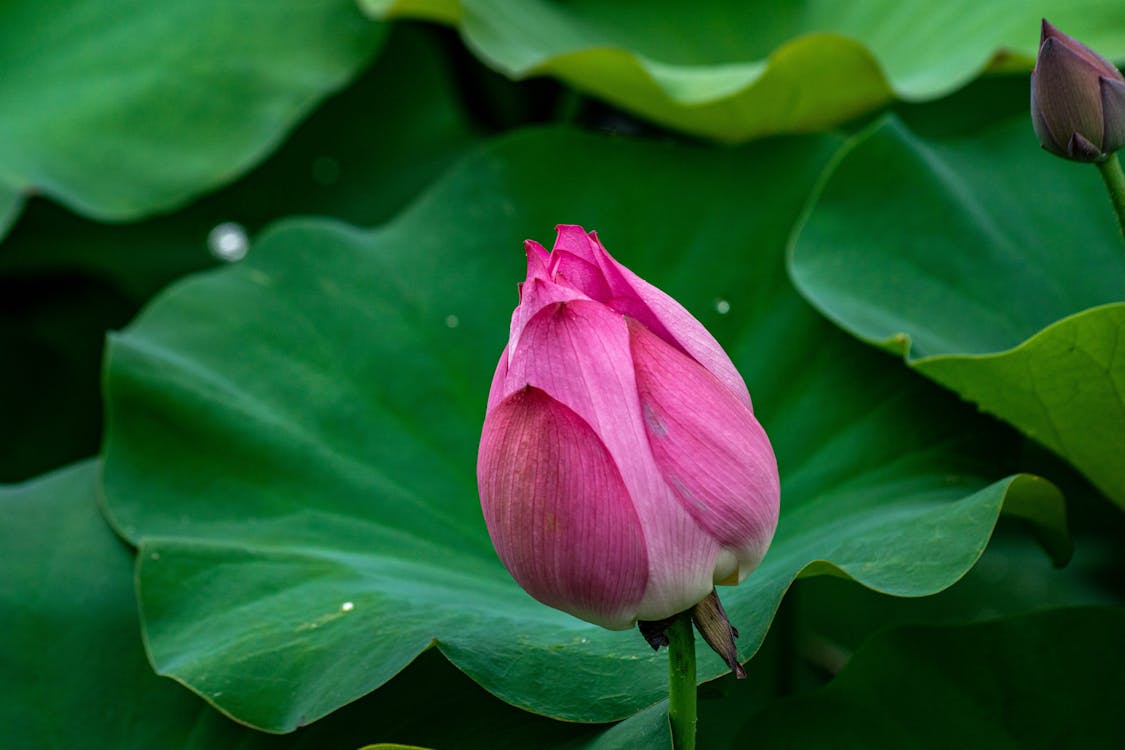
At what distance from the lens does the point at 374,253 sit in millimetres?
947

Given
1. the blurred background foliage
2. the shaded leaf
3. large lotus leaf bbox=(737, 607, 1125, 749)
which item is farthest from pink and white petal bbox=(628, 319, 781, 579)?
the shaded leaf

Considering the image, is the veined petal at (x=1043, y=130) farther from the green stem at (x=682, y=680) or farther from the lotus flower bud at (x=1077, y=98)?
the green stem at (x=682, y=680)

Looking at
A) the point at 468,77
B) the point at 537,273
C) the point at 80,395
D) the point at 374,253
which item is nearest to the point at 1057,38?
the point at 537,273

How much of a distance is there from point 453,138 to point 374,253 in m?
0.42

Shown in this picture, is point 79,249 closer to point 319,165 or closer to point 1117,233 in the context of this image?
point 319,165

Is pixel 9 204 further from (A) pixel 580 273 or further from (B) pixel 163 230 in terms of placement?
(A) pixel 580 273

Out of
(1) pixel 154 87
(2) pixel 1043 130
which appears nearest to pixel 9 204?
(1) pixel 154 87

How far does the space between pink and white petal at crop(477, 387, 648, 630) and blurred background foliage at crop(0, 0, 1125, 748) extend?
0.39 feet

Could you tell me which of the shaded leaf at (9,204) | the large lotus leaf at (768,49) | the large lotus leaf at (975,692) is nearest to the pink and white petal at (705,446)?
the large lotus leaf at (975,692)

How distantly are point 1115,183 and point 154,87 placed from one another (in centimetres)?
86

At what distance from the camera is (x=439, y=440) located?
821 millimetres

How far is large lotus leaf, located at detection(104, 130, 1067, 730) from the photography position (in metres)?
0.59

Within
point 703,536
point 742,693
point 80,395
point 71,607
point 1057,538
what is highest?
point 703,536

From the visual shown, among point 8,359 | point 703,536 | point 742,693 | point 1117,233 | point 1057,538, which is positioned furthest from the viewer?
point 8,359
